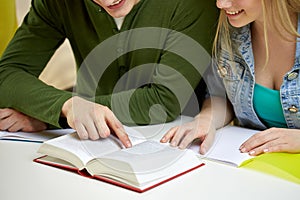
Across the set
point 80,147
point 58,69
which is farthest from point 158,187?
point 58,69

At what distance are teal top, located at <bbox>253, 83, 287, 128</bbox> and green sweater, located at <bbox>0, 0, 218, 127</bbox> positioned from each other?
136mm

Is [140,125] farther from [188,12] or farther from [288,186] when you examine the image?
[288,186]

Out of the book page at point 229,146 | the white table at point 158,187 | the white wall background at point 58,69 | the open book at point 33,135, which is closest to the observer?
the white table at point 158,187

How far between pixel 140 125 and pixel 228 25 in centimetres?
29

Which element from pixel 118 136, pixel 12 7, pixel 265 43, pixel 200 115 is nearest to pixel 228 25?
pixel 265 43

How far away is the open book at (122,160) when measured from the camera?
0.81 m

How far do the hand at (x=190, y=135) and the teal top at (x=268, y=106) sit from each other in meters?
0.13

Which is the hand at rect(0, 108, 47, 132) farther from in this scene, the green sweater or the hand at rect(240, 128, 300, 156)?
the hand at rect(240, 128, 300, 156)

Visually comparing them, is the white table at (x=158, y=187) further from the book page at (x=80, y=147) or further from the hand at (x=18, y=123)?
the hand at (x=18, y=123)

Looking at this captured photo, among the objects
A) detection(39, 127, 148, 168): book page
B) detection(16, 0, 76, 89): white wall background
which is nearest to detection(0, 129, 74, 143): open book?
detection(39, 127, 148, 168): book page

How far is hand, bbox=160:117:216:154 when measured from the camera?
3.17 ft

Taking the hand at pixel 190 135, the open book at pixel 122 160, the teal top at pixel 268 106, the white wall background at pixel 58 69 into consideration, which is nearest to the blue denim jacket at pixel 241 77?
the teal top at pixel 268 106

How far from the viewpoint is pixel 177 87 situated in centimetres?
107

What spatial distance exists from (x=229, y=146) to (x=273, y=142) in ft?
0.28
